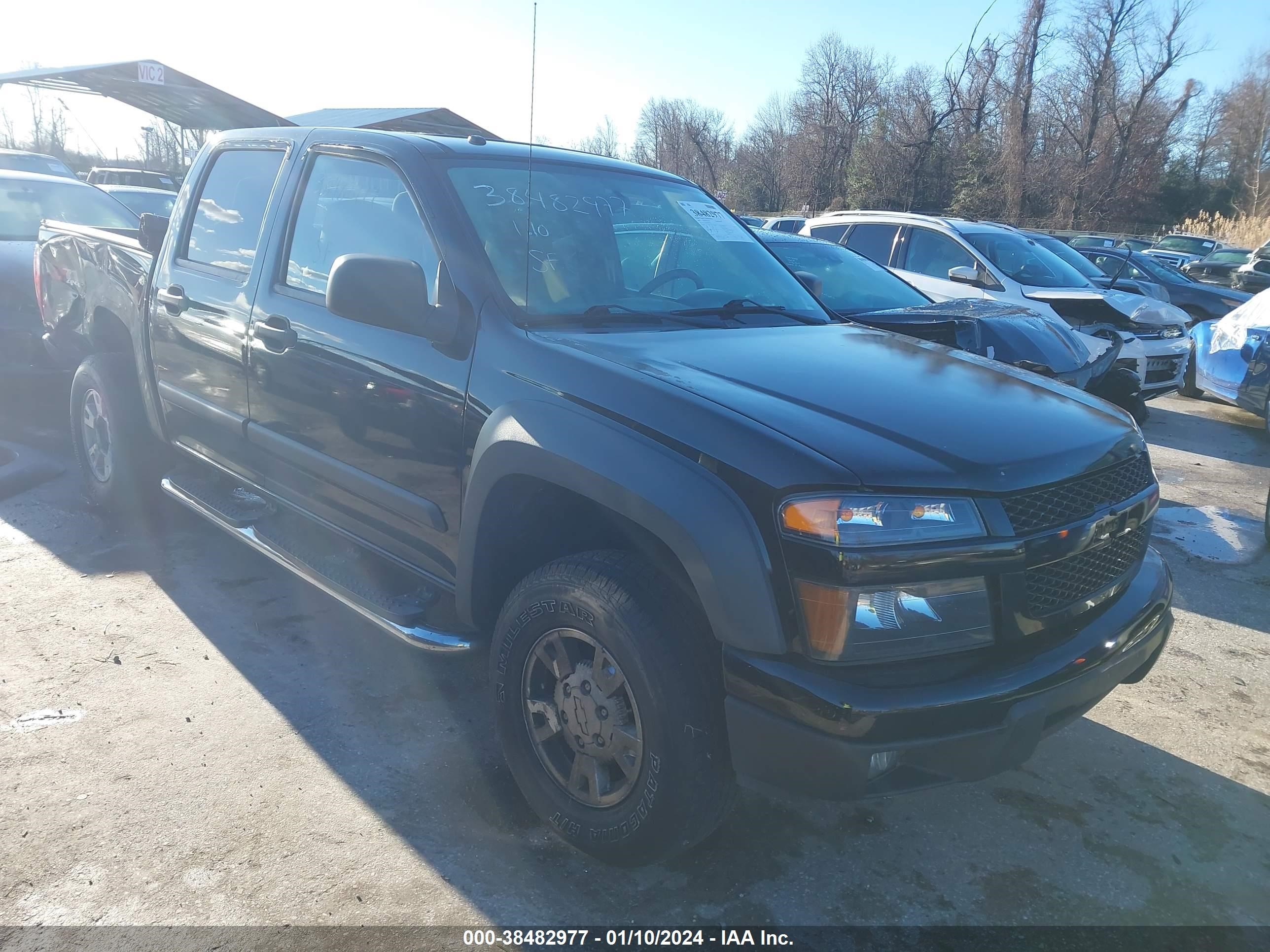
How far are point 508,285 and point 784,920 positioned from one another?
1.99 m

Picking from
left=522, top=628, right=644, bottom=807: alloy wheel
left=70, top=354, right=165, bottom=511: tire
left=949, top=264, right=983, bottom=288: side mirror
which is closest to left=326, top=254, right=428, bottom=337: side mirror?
left=522, top=628, right=644, bottom=807: alloy wheel

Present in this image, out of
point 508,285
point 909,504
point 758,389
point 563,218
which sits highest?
point 563,218

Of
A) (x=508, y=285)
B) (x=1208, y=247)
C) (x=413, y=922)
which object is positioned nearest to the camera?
(x=413, y=922)

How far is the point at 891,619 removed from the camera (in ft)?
6.92

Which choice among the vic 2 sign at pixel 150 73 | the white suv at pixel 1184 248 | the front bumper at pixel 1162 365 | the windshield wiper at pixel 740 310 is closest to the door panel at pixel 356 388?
the windshield wiper at pixel 740 310

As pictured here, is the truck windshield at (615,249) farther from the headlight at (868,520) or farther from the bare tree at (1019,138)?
the bare tree at (1019,138)

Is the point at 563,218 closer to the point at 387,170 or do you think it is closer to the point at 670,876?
the point at 387,170

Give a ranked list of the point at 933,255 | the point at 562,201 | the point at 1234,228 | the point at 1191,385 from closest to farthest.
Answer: the point at 562,201
the point at 933,255
the point at 1191,385
the point at 1234,228

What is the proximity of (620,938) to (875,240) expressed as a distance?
27.5ft

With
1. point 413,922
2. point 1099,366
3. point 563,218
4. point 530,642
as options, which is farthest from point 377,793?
point 1099,366

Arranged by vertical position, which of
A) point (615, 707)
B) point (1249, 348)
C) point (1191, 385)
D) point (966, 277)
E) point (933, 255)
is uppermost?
point (933, 255)

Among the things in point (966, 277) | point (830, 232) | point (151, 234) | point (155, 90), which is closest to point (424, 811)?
point (151, 234)

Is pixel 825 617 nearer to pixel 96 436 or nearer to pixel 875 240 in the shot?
pixel 96 436

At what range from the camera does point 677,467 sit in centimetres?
222
